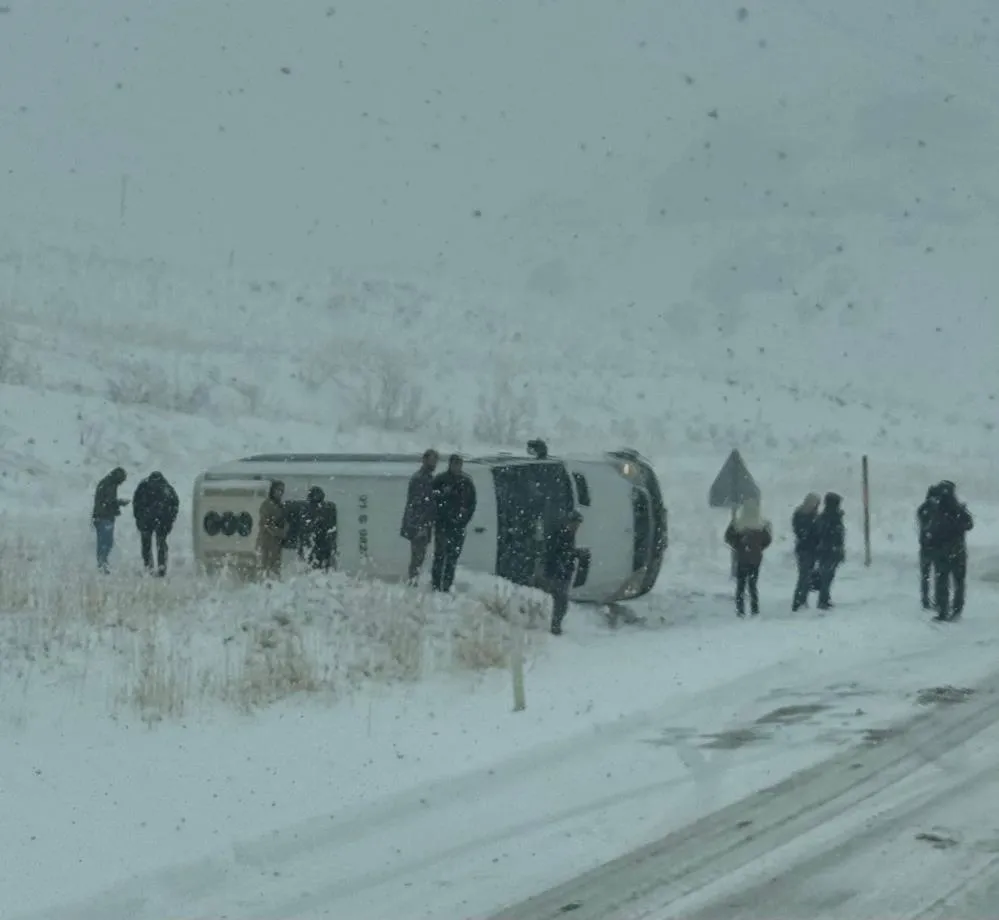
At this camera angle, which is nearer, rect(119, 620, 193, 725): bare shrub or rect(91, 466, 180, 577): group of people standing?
rect(119, 620, 193, 725): bare shrub

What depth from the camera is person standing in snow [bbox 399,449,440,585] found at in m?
17.6

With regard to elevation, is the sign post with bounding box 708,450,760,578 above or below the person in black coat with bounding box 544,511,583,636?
above

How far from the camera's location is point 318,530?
18109 millimetres

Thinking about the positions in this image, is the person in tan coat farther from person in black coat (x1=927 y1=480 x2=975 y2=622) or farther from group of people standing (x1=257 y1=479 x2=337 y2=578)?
person in black coat (x1=927 y1=480 x2=975 y2=622)

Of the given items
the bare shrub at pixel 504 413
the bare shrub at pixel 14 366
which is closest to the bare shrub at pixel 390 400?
the bare shrub at pixel 504 413

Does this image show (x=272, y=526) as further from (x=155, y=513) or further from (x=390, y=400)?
(x=390, y=400)

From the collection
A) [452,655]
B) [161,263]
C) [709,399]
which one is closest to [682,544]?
[452,655]

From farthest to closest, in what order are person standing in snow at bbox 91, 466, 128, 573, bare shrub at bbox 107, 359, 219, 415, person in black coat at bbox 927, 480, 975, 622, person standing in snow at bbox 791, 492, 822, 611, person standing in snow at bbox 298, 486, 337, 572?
1. bare shrub at bbox 107, 359, 219, 415
2. person standing in snow at bbox 91, 466, 128, 573
3. person standing in snow at bbox 791, 492, 822, 611
4. person in black coat at bbox 927, 480, 975, 622
5. person standing in snow at bbox 298, 486, 337, 572

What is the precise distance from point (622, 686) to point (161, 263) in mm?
78050

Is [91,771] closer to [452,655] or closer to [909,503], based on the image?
[452,655]

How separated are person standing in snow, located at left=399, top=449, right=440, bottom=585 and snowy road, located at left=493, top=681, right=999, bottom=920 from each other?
26.4 feet

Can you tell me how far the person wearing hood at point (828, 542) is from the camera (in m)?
20.4

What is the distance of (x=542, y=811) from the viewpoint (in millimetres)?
9031

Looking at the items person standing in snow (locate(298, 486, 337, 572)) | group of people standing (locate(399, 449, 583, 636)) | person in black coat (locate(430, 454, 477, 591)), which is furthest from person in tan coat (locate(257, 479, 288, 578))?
person in black coat (locate(430, 454, 477, 591))
